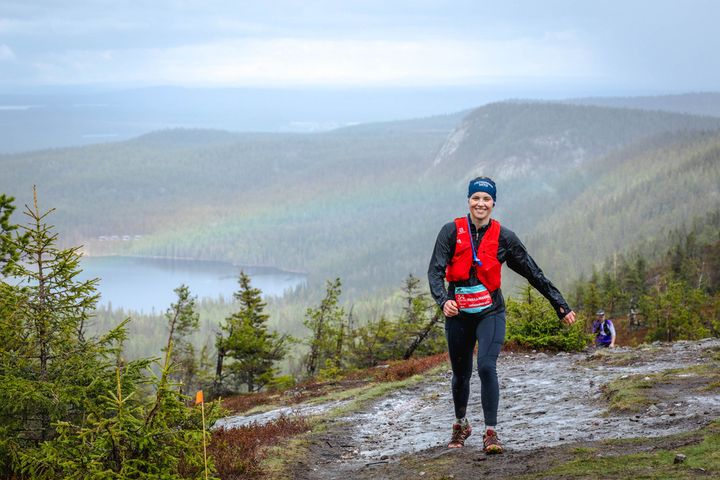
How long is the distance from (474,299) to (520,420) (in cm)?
406

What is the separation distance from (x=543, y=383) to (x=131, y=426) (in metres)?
10.3

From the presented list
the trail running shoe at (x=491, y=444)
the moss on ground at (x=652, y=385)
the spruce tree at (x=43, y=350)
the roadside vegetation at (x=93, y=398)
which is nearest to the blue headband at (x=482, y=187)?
the trail running shoe at (x=491, y=444)

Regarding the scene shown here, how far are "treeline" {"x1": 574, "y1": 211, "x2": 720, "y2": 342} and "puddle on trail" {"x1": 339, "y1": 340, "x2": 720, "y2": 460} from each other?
81.4ft

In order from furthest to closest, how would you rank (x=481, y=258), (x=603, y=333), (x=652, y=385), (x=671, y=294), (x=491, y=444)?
(x=671, y=294) → (x=603, y=333) → (x=652, y=385) → (x=491, y=444) → (x=481, y=258)

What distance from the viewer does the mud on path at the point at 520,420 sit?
10.1 m

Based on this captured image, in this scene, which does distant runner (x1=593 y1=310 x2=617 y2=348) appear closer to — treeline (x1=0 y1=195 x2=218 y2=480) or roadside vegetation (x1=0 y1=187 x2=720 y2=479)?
roadside vegetation (x1=0 y1=187 x2=720 y2=479)

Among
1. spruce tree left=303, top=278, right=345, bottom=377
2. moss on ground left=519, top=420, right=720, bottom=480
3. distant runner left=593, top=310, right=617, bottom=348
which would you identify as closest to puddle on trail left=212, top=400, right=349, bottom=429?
moss on ground left=519, top=420, right=720, bottom=480

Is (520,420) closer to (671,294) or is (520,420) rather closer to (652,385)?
(652,385)

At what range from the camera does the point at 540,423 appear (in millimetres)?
12344

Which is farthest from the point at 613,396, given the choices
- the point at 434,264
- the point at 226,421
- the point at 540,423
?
the point at 226,421

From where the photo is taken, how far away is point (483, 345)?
983 cm

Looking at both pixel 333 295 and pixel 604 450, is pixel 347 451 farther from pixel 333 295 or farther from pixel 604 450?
pixel 333 295

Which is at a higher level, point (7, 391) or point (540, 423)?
point (7, 391)

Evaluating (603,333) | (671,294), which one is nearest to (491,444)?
(603,333)
